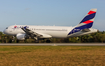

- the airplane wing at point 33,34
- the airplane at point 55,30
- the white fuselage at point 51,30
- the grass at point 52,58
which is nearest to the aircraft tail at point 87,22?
the airplane at point 55,30

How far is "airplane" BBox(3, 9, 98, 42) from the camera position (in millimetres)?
41344

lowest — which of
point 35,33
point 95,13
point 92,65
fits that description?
point 92,65

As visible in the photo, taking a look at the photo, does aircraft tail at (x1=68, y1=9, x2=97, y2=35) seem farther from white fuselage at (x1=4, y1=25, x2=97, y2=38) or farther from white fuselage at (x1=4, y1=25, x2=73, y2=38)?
white fuselage at (x1=4, y1=25, x2=73, y2=38)

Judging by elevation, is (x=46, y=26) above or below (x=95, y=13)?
below

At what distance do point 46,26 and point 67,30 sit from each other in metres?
6.24

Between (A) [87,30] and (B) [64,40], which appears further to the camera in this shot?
(B) [64,40]

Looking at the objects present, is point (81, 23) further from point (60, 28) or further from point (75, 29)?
point (60, 28)

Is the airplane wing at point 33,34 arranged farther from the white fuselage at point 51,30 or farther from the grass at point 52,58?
the grass at point 52,58

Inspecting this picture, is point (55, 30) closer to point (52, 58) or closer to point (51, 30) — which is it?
point (51, 30)

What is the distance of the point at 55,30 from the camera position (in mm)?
43312

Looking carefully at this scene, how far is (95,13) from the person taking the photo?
41.7 m

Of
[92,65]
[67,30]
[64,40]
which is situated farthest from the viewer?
[64,40]

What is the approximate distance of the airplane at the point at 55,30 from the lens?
41.3 m

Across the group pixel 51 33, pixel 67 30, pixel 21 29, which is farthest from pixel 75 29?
pixel 21 29
